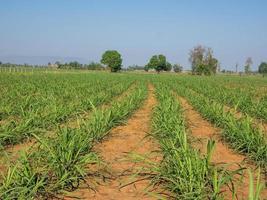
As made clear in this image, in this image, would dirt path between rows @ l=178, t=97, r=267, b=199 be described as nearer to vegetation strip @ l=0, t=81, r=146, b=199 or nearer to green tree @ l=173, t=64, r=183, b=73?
vegetation strip @ l=0, t=81, r=146, b=199

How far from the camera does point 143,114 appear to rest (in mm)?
11352

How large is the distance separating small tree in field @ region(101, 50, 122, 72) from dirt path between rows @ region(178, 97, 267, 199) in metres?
103

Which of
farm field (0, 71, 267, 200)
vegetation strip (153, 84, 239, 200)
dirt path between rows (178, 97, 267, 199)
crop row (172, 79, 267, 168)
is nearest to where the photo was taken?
vegetation strip (153, 84, 239, 200)

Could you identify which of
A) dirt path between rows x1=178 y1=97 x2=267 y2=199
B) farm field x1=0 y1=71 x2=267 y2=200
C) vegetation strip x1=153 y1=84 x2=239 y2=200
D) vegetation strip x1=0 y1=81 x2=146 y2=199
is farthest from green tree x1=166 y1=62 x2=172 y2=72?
vegetation strip x1=153 y1=84 x2=239 y2=200

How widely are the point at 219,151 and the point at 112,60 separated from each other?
108 meters

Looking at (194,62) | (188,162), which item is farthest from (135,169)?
(194,62)

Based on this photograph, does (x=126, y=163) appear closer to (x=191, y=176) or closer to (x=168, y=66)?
(x=191, y=176)

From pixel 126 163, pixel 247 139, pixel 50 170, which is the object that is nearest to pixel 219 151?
pixel 247 139

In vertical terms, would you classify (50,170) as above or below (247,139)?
below

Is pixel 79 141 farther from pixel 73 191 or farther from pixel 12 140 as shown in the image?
pixel 12 140

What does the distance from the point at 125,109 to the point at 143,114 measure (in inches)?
53.4

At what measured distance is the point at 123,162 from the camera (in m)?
5.69

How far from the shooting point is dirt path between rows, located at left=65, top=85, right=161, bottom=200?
4312mm

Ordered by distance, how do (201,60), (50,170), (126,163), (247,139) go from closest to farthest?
(50,170)
(126,163)
(247,139)
(201,60)
